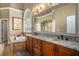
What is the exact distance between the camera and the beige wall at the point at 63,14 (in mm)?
1761

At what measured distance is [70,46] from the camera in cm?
157

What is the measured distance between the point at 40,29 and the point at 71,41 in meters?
0.52

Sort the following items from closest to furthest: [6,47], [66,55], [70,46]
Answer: [70,46] → [66,55] → [6,47]

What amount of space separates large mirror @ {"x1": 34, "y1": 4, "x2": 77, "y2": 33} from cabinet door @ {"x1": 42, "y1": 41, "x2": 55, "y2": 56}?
231 millimetres

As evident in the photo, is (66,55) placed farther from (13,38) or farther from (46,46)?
(13,38)

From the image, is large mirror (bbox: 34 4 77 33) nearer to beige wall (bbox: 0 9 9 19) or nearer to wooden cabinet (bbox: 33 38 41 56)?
wooden cabinet (bbox: 33 38 41 56)

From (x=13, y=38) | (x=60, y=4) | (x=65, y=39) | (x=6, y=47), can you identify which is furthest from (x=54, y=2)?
(x=6, y=47)

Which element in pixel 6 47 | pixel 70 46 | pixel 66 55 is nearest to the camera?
pixel 70 46

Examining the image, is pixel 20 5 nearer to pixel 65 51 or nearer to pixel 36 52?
pixel 36 52

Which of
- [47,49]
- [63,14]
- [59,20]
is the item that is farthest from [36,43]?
[63,14]

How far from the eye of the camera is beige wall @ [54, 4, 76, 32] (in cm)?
176

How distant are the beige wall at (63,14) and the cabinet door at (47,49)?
266 millimetres

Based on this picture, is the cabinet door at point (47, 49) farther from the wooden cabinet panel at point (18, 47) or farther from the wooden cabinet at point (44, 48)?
the wooden cabinet panel at point (18, 47)

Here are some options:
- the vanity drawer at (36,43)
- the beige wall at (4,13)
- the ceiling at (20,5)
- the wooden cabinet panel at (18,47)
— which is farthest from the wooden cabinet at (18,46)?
the ceiling at (20,5)
